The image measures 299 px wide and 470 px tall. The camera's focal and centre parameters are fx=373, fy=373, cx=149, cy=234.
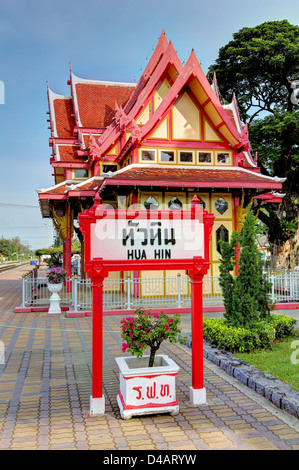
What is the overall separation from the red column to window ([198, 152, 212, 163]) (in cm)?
1070

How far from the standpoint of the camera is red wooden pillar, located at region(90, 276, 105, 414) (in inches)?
195

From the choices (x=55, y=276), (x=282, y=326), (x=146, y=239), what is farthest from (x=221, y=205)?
(x=146, y=239)

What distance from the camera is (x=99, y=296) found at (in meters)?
5.15

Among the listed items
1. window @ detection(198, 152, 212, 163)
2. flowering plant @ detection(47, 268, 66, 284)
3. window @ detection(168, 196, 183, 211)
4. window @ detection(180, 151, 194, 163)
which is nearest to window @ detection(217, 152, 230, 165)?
window @ detection(198, 152, 212, 163)

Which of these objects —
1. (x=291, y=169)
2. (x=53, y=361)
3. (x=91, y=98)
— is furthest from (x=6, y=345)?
(x=291, y=169)

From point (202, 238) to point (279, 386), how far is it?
8.01 feet

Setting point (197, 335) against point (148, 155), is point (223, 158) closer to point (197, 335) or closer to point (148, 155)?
point (148, 155)

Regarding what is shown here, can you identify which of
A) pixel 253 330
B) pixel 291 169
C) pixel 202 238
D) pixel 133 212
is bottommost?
pixel 253 330

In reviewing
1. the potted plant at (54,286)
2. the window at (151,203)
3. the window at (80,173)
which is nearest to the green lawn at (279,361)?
the potted plant at (54,286)

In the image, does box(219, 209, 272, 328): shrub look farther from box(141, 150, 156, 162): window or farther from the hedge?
box(141, 150, 156, 162): window

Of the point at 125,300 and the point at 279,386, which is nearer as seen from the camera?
the point at 279,386

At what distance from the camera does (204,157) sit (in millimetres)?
15453

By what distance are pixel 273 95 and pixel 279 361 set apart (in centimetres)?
2130
